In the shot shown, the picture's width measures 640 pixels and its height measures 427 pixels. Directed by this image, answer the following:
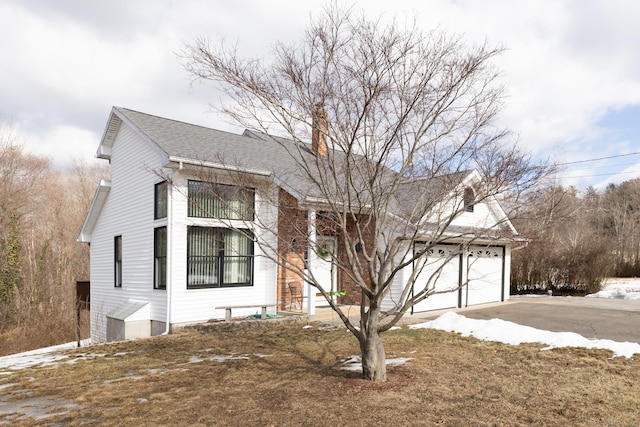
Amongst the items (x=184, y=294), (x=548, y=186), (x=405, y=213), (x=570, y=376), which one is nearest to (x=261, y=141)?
(x=184, y=294)

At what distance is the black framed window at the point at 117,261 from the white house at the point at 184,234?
0.10ft

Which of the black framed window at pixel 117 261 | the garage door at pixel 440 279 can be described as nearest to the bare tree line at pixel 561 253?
the garage door at pixel 440 279

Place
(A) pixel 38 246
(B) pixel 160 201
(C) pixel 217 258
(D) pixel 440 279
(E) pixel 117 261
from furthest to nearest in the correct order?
(A) pixel 38 246
(D) pixel 440 279
(E) pixel 117 261
(B) pixel 160 201
(C) pixel 217 258

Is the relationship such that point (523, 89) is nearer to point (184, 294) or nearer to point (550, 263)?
point (184, 294)

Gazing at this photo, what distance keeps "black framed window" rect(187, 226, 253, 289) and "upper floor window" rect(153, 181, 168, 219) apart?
959 mm

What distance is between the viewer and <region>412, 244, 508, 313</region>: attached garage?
13.1 meters

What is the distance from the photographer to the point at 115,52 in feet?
27.3

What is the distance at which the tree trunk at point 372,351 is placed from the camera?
5539 millimetres

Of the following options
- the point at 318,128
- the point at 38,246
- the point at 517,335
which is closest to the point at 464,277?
the point at 517,335

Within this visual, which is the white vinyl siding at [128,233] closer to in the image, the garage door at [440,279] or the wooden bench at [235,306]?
the wooden bench at [235,306]

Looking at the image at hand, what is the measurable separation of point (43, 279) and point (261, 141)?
43.2 feet

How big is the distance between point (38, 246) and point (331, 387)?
24172 millimetres

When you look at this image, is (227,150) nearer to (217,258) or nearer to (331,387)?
(217,258)

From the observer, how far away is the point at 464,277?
46.7 feet
